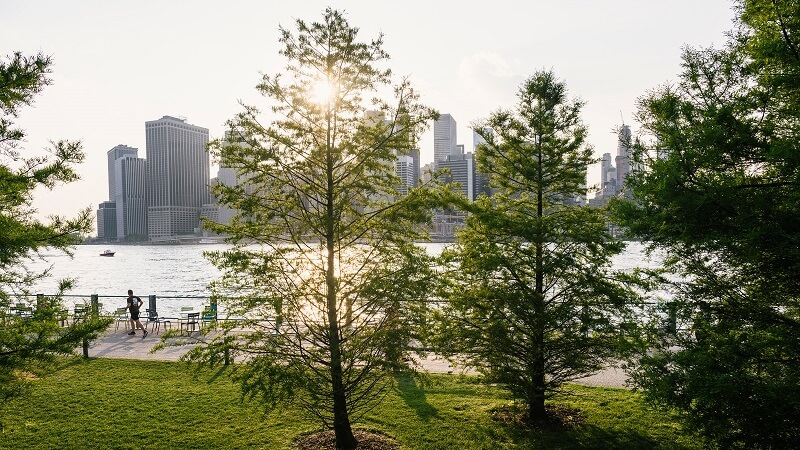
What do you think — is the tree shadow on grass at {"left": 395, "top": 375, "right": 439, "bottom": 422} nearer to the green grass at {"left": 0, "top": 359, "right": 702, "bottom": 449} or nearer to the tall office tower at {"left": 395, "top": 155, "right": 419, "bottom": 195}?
the green grass at {"left": 0, "top": 359, "right": 702, "bottom": 449}

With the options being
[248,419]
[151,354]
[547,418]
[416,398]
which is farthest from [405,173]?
[151,354]

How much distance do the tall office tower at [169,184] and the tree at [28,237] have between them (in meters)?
170

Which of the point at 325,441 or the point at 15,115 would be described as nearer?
the point at 15,115

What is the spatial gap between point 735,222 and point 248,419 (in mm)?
10162

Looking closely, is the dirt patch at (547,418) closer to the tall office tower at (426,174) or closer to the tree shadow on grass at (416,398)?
the tree shadow on grass at (416,398)

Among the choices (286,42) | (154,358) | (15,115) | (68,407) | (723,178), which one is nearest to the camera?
(723,178)

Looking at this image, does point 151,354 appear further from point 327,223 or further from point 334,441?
point 327,223

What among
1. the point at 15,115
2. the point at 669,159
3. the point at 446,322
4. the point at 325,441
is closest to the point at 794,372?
the point at 669,159

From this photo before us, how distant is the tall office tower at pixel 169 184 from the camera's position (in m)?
172

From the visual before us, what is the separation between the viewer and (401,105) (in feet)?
28.3

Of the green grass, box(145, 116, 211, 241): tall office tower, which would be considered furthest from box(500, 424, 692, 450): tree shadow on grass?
box(145, 116, 211, 241): tall office tower

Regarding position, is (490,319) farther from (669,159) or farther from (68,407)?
(68,407)

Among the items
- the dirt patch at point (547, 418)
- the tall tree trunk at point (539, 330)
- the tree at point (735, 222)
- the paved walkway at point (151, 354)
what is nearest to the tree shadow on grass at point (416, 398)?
the paved walkway at point (151, 354)

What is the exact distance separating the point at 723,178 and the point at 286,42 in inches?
284
